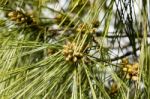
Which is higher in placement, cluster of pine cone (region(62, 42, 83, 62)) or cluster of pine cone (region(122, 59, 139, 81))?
cluster of pine cone (region(62, 42, 83, 62))

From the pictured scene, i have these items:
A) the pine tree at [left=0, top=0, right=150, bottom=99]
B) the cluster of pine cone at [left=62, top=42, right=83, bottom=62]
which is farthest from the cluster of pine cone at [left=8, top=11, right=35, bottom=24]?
the cluster of pine cone at [left=62, top=42, right=83, bottom=62]

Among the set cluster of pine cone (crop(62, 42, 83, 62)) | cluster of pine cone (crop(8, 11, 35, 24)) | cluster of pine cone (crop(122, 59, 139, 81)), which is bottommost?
cluster of pine cone (crop(122, 59, 139, 81))

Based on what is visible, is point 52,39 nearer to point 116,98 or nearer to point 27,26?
point 27,26

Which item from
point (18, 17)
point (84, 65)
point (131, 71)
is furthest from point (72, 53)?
point (18, 17)

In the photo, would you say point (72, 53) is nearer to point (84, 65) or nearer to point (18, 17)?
point (84, 65)

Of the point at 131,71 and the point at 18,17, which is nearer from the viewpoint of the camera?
the point at 131,71

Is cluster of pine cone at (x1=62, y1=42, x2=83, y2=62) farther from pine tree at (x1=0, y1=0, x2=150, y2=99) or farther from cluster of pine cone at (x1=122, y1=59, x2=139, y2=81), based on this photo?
cluster of pine cone at (x1=122, y1=59, x2=139, y2=81)

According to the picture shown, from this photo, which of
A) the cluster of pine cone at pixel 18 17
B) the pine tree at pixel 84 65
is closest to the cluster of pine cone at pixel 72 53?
the pine tree at pixel 84 65

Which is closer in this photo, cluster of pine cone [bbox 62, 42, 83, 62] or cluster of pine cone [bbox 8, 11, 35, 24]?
cluster of pine cone [bbox 62, 42, 83, 62]

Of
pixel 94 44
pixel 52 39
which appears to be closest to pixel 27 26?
pixel 52 39

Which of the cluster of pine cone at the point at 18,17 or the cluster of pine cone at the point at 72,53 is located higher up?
the cluster of pine cone at the point at 18,17

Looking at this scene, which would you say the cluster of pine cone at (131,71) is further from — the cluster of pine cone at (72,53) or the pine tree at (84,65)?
the cluster of pine cone at (72,53)
